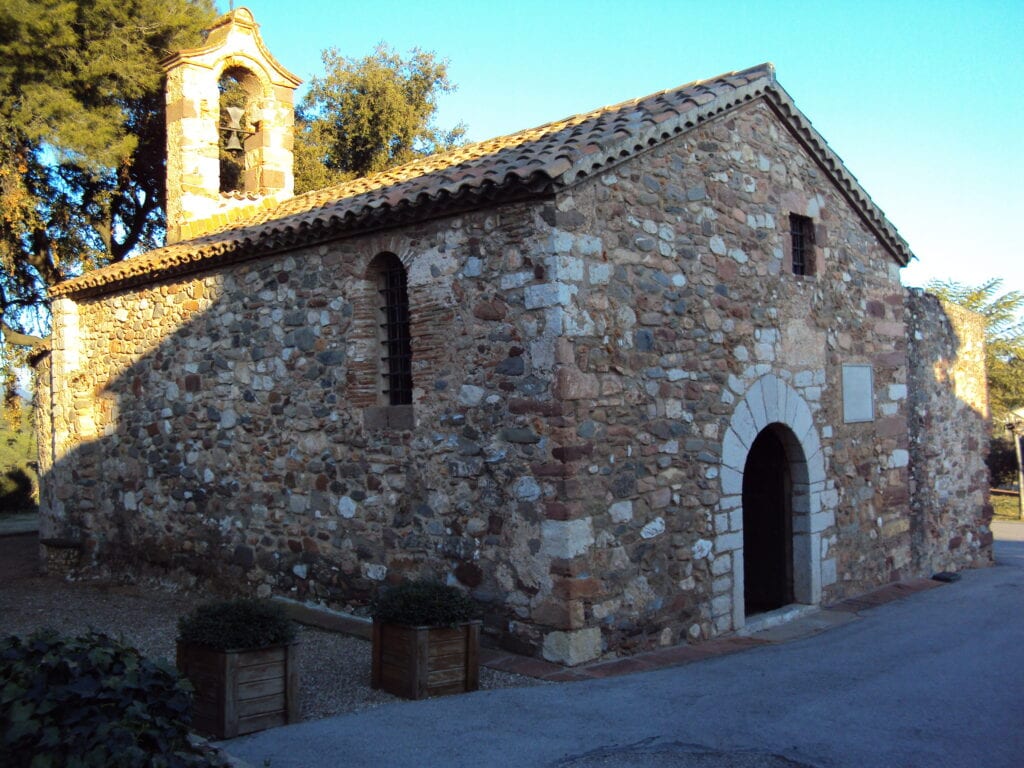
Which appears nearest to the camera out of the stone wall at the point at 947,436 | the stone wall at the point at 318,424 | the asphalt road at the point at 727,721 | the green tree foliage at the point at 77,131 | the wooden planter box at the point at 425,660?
the asphalt road at the point at 727,721

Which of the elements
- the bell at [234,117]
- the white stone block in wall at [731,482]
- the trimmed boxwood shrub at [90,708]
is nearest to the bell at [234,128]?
the bell at [234,117]

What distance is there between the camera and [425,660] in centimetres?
579

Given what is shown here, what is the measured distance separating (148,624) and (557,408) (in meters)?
4.50

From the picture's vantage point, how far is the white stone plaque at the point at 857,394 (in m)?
9.42

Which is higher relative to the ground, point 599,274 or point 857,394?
point 599,274

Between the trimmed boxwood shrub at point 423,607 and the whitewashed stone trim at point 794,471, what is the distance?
2749 millimetres

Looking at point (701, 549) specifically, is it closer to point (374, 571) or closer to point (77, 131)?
point (374, 571)

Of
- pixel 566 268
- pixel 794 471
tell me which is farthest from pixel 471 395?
pixel 794 471

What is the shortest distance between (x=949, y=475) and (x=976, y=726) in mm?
7019

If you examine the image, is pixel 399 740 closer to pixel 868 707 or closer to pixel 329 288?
pixel 868 707

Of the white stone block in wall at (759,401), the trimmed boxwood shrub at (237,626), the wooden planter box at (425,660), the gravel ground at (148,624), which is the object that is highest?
Answer: the white stone block in wall at (759,401)

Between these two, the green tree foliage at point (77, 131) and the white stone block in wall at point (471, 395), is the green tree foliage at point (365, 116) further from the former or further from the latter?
the white stone block in wall at point (471, 395)

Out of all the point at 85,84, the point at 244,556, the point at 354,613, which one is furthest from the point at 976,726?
the point at 85,84

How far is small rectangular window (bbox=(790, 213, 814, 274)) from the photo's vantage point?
30.2ft
